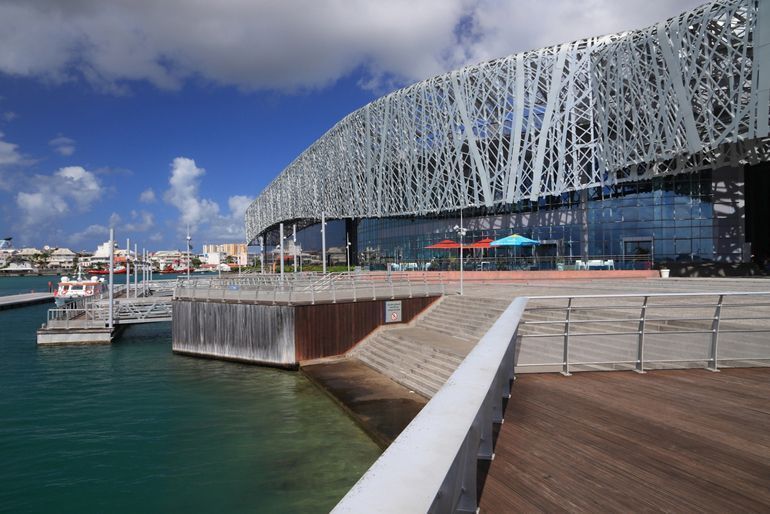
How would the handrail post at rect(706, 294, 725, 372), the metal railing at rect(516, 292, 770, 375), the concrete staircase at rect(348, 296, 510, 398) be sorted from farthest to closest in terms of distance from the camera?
the concrete staircase at rect(348, 296, 510, 398), the handrail post at rect(706, 294, 725, 372), the metal railing at rect(516, 292, 770, 375)

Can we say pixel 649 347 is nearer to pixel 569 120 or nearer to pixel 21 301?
pixel 569 120

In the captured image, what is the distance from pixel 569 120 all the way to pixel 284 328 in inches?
1290

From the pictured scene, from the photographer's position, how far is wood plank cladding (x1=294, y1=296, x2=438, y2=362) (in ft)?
87.6

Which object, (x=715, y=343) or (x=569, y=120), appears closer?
(x=715, y=343)

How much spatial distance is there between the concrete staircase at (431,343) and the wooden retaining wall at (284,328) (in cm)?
83

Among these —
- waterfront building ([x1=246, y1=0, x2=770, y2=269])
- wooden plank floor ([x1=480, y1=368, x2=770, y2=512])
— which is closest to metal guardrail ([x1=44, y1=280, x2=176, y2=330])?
waterfront building ([x1=246, y1=0, x2=770, y2=269])

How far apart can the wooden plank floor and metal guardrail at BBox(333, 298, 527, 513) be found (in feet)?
2.50

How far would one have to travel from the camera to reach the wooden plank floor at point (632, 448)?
128 inches

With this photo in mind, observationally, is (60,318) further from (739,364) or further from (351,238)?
(351,238)

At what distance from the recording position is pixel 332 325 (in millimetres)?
27375

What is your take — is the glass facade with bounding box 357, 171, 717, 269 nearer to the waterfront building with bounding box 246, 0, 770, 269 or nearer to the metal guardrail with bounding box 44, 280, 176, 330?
the waterfront building with bounding box 246, 0, 770, 269

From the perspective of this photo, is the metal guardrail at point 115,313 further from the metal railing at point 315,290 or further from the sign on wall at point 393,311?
the sign on wall at point 393,311

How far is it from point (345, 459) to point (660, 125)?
34211mm

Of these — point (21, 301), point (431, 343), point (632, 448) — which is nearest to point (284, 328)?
point (431, 343)
